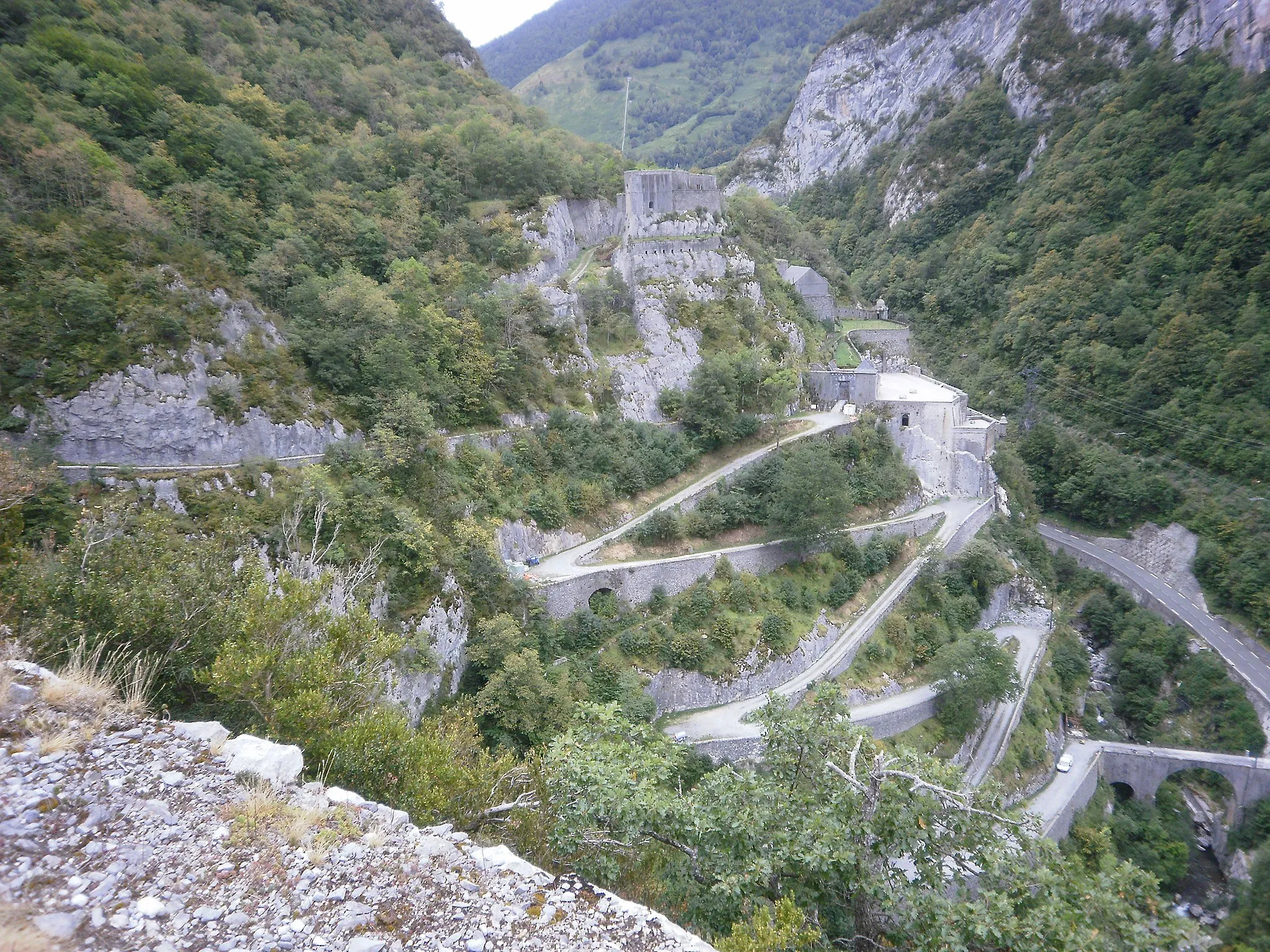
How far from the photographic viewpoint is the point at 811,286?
49.9m

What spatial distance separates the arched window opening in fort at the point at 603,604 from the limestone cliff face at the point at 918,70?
78424 millimetres

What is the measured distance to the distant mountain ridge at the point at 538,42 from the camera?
157500 mm

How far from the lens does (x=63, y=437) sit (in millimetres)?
14961

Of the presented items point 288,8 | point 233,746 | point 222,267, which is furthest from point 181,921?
point 288,8

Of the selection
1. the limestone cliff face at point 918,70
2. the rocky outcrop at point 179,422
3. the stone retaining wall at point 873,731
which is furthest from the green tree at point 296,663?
the limestone cliff face at point 918,70

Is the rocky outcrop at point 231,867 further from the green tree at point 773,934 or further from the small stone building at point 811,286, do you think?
the small stone building at point 811,286

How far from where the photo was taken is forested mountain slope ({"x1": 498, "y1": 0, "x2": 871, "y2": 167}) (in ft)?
416

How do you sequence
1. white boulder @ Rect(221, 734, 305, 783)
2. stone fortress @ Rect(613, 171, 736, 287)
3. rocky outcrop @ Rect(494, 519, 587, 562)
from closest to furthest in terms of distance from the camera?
white boulder @ Rect(221, 734, 305, 783) < rocky outcrop @ Rect(494, 519, 587, 562) < stone fortress @ Rect(613, 171, 736, 287)

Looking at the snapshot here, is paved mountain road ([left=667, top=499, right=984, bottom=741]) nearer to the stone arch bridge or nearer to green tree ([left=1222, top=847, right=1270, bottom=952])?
the stone arch bridge

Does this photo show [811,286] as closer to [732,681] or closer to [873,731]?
[873,731]

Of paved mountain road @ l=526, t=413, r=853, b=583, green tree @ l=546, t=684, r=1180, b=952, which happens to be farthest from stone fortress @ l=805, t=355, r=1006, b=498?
green tree @ l=546, t=684, r=1180, b=952

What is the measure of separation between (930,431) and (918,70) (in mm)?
85293

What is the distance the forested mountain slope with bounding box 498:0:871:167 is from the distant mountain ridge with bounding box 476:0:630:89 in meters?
5.68

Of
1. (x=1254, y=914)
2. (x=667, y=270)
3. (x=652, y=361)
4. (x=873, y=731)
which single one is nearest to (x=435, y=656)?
(x=873, y=731)
